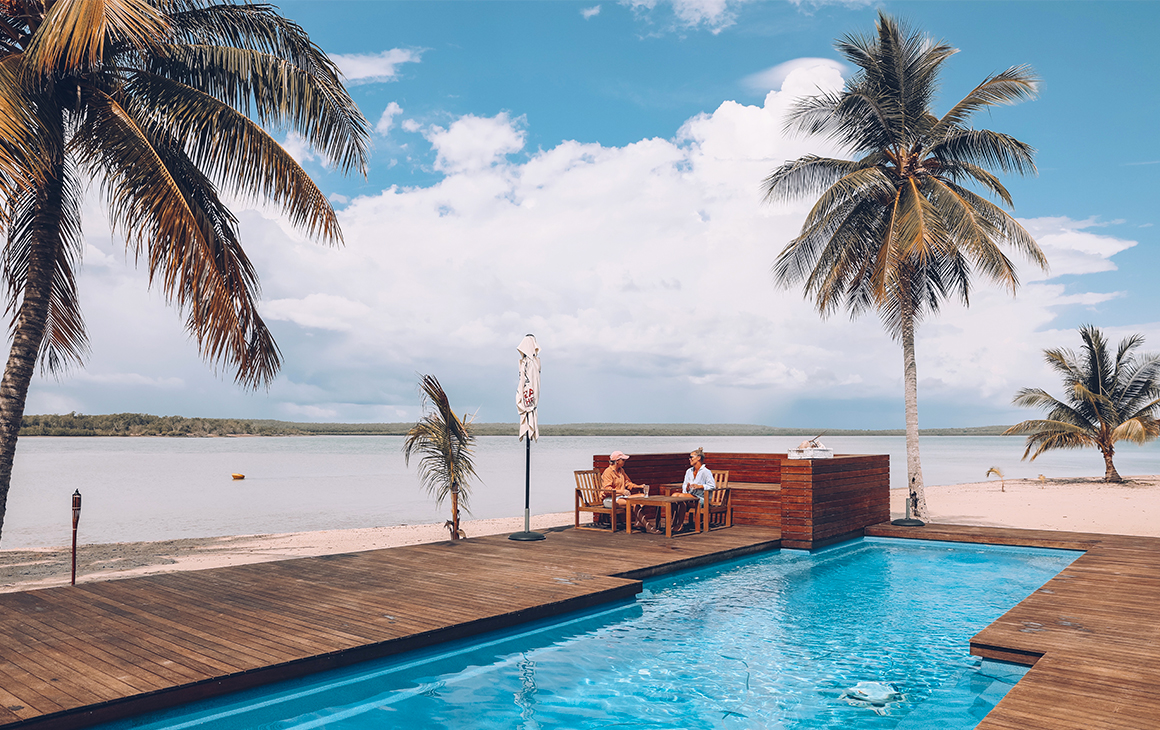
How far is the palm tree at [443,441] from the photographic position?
34.2 feet

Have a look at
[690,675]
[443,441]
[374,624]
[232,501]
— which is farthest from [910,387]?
[232,501]

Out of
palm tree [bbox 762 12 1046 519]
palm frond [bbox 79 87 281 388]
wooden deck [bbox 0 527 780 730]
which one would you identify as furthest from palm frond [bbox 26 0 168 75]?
palm tree [bbox 762 12 1046 519]

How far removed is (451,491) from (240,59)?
21.0 ft

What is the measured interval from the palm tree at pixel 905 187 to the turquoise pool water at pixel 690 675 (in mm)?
6935

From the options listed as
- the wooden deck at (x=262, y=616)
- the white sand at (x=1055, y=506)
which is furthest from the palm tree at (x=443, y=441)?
the white sand at (x=1055, y=506)

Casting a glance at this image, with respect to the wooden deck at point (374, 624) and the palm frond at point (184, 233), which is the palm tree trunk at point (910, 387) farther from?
the palm frond at point (184, 233)

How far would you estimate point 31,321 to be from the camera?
8258mm

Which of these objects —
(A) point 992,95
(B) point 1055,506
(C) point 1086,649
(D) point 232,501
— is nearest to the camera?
(C) point 1086,649

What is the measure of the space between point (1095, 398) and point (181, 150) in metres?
28.8

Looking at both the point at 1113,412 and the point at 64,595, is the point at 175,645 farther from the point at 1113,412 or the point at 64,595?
the point at 1113,412

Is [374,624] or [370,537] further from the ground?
[374,624]

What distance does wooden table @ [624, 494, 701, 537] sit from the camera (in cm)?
983

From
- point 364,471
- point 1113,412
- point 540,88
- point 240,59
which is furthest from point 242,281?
point 364,471

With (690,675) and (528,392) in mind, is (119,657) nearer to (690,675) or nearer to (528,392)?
(690,675)
